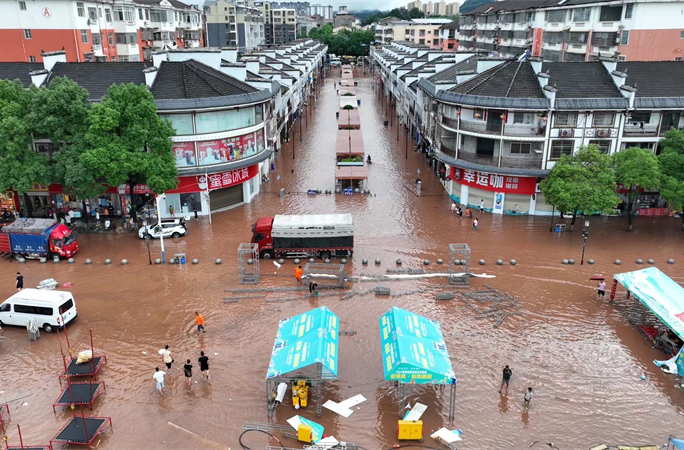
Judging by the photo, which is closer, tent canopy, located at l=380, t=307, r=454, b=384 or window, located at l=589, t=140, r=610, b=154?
tent canopy, located at l=380, t=307, r=454, b=384

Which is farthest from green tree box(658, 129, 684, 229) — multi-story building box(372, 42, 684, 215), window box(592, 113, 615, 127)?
window box(592, 113, 615, 127)

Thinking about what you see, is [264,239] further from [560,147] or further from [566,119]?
[566,119]

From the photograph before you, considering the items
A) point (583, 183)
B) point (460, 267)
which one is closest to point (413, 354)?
point (460, 267)

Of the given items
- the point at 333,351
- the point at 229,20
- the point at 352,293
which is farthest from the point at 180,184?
the point at 229,20

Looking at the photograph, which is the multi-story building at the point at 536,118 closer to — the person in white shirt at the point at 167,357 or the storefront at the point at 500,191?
the storefront at the point at 500,191

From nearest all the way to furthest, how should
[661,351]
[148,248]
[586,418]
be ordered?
[586,418]
[661,351]
[148,248]

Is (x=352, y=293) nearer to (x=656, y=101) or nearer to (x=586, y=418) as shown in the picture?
(x=586, y=418)

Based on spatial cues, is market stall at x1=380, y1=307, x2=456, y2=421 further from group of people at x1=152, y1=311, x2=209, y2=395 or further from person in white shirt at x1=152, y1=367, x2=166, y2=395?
person in white shirt at x1=152, y1=367, x2=166, y2=395
